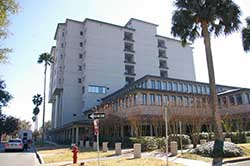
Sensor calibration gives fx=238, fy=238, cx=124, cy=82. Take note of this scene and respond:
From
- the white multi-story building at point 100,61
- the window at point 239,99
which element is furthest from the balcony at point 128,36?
the window at point 239,99

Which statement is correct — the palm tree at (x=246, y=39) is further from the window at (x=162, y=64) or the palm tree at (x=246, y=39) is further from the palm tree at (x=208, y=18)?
the window at (x=162, y=64)

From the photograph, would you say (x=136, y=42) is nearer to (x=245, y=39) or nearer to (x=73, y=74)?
(x=73, y=74)

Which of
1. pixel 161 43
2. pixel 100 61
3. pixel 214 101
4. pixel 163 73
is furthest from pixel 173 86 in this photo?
pixel 161 43

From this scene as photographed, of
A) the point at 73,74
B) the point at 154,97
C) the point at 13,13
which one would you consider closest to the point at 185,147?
the point at 154,97

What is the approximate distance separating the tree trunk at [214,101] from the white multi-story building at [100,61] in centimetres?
3362

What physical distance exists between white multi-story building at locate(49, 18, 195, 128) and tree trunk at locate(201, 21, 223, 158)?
33.6 metres

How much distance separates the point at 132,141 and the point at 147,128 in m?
6.39

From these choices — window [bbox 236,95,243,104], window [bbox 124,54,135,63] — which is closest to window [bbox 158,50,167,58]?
window [bbox 124,54,135,63]

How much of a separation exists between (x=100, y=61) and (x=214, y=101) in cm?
3763

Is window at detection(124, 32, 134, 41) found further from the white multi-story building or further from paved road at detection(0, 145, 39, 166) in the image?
paved road at detection(0, 145, 39, 166)

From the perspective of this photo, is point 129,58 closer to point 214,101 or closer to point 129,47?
point 129,47

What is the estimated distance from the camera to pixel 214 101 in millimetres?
16906

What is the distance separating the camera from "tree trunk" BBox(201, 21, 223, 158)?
15134 millimetres

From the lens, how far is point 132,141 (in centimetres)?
2372
